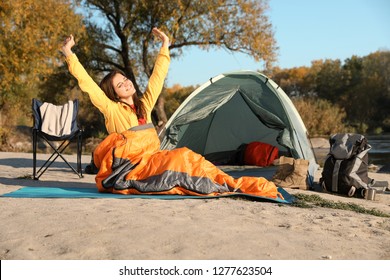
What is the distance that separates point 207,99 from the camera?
694 cm

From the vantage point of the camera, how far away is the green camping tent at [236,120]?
6.42 metres

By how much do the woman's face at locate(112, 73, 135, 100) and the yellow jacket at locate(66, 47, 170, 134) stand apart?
0.08 meters

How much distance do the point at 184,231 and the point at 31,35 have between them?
10.9m

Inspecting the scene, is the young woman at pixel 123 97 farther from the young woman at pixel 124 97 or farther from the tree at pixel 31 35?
the tree at pixel 31 35

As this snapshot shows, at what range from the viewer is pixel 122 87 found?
13.8ft

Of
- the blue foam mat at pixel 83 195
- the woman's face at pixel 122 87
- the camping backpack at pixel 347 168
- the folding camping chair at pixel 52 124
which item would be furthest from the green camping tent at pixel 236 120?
the woman's face at pixel 122 87

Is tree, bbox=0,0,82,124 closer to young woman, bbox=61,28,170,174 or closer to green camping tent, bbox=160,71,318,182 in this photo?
green camping tent, bbox=160,71,318,182

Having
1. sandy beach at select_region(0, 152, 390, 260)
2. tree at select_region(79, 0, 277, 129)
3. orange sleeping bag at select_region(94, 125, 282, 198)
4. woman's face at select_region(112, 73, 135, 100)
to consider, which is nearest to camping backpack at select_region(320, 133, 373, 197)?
sandy beach at select_region(0, 152, 390, 260)

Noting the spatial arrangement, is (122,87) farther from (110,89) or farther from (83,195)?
(83,195)

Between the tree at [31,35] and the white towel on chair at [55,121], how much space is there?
7.37 meters

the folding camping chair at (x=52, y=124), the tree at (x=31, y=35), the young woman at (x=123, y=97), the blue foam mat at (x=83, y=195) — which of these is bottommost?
the blue foam mat at (x=83, y=195)

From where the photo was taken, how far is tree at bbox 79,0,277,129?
1355 centimetres
